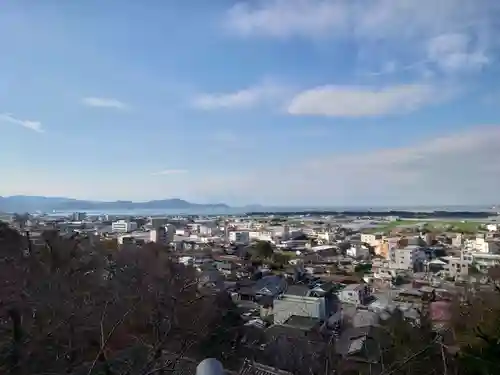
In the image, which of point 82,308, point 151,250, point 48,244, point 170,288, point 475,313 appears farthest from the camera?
point 151,250

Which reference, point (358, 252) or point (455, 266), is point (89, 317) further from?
point (358, 252)

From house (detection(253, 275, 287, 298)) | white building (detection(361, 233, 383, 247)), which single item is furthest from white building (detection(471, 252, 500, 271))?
white building (detection(361, 233, 383, 247))

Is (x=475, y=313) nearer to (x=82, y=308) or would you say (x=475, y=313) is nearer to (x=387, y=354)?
(x=387, y=354)

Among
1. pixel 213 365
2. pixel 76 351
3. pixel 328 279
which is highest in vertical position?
pixel 213 365

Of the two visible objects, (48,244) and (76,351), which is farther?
(48,244)

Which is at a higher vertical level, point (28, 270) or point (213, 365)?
point (213, 365)

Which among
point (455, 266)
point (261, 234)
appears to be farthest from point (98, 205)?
point (455, 266)

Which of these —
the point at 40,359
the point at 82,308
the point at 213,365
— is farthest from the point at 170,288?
the point at 213,365

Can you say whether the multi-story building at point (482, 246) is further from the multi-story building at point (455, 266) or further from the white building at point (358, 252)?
the white building at point (358, 252)

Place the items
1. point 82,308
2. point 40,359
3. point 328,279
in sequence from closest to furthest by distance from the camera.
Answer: point 40,359 < point 82,308 < point 328,279
